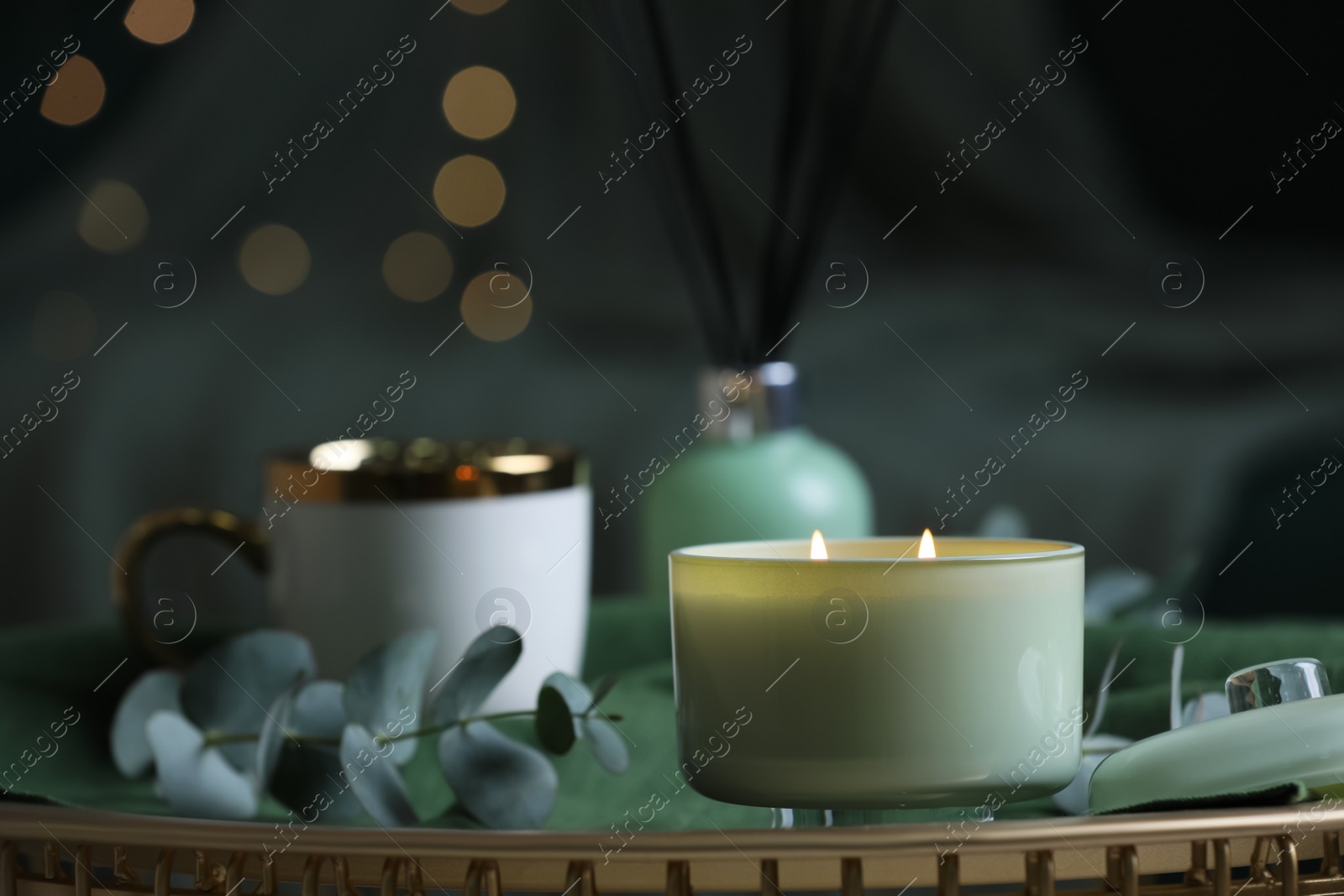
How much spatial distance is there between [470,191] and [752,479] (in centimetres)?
49

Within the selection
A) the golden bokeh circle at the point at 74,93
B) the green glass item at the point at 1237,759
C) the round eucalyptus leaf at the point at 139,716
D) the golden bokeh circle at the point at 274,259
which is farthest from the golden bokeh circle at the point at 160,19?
the green glass item at the point at 1237,759

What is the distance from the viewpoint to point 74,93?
949mm

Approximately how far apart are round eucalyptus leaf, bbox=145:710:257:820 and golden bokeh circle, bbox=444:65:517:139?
708 mm

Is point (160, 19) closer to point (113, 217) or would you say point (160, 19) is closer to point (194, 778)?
point (113, 217)

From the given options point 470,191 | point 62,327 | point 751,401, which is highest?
point 470,191

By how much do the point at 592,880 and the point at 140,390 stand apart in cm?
82

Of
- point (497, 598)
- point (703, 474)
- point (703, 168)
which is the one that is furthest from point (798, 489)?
point (703, 168)

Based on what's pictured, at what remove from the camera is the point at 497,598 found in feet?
1.48

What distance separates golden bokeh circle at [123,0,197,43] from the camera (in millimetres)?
941

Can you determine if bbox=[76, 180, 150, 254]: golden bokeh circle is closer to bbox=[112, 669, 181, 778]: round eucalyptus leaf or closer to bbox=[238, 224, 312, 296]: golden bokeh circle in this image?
bbox=[238, 224, 312, 296]: golden bokeh circle

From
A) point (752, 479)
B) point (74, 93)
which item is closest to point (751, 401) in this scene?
point (752, 479)

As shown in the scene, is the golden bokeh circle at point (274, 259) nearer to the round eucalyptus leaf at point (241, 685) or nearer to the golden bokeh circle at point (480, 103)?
the golden bokeh circle at point (480, 103)

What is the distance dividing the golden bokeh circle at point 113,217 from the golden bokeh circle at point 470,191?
22 cm

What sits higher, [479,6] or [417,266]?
[479,6]
